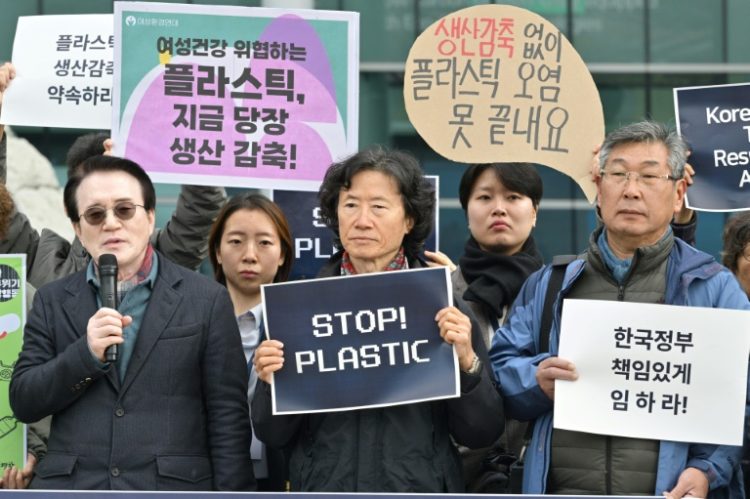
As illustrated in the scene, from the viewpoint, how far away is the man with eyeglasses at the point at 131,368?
4.09 metres

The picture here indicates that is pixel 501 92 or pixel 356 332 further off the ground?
pixel 501 92

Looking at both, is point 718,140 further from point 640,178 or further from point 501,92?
point 640,178

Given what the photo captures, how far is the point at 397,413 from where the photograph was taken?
415 cm

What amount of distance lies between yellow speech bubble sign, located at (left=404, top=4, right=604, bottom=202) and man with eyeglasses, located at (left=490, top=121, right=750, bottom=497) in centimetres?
58

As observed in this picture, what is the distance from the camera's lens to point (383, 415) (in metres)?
4.16

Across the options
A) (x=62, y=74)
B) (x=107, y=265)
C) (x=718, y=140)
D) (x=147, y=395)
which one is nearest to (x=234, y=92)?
(x=62, y=74)

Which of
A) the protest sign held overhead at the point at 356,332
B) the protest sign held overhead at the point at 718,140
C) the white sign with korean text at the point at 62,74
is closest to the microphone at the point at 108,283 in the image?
the protest sign held overhead at the point at 356,332

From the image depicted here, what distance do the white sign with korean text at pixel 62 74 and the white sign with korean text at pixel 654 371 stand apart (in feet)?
8.07

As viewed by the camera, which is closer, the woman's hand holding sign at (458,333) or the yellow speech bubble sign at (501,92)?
the woman's hand holding sign at (458,333)

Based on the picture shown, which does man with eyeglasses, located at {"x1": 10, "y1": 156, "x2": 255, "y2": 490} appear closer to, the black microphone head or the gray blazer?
the gray blazer

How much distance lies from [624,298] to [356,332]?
849mm

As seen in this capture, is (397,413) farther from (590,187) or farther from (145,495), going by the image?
(590,187)

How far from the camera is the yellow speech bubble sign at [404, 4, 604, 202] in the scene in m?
4.95

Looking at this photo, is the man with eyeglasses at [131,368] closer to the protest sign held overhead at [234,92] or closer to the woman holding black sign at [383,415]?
the woman holding black sign at [383,415]
